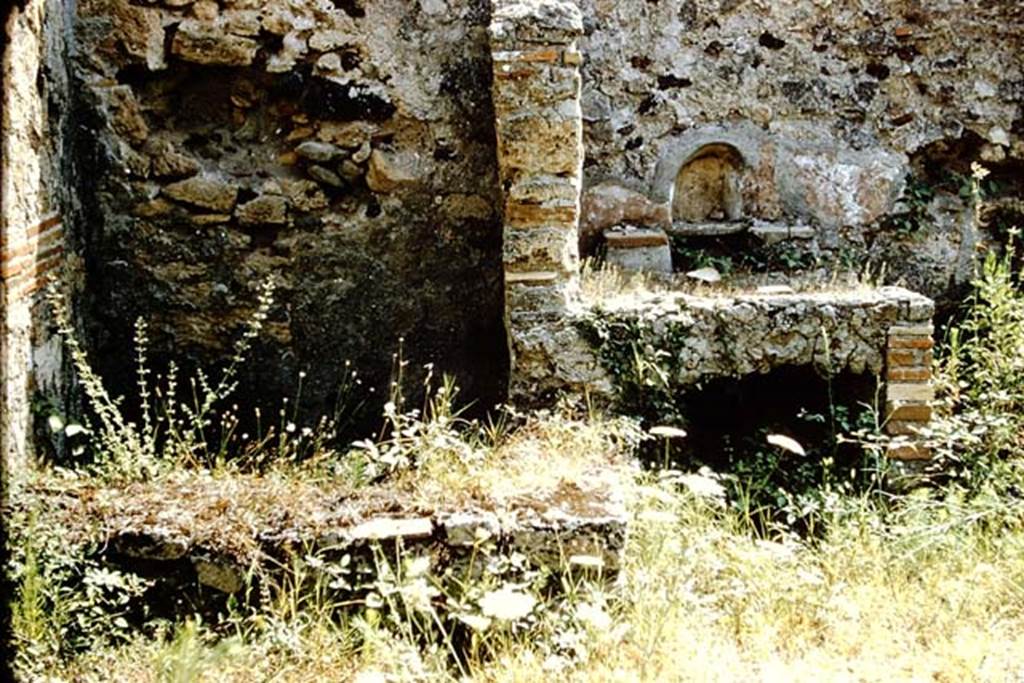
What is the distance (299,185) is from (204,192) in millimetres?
558

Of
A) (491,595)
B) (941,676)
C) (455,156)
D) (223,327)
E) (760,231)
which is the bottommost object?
(941,676)

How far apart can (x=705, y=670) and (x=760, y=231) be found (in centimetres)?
420

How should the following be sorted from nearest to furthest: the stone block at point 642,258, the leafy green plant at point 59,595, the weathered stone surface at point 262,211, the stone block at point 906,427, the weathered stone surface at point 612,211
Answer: the leafy green plant at point 59,595
the stone block at point 906,427
the weathered stone surface at point 262,211
the stone block at point 642,258
the weathered stone surface at point 612,211

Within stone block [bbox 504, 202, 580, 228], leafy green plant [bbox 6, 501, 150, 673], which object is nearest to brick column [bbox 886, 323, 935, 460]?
stone block [bbox 504, 202, 580, 228]

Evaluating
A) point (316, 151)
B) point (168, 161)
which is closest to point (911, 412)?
point (316, 151)

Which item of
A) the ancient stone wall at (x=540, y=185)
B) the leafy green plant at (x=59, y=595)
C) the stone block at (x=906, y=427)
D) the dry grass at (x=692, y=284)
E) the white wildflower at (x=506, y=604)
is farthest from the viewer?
the dry grass at (x=692, y=284)

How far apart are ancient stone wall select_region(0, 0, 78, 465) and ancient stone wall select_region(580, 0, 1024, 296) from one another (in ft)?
11.0

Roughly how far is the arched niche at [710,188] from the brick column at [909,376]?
205 cm

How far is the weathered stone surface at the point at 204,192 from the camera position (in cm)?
566

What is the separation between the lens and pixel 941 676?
10.8 ft

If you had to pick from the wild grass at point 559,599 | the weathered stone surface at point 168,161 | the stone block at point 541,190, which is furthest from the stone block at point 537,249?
the weathered stone surface at point 168,161

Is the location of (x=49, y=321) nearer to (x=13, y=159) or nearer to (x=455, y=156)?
(x=13, y=159)

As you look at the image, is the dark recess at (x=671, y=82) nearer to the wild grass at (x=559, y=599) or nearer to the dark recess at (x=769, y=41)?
the dark recess at (x=769, y=41)

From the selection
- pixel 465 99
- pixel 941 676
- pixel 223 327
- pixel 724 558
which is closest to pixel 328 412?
pixel 223 327
